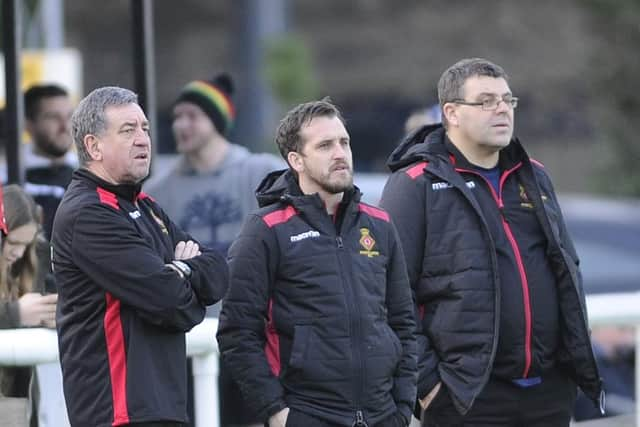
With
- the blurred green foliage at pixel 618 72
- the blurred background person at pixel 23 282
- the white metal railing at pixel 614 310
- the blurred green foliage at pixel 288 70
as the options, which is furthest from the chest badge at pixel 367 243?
the blurred green foliage at pixel 288 70

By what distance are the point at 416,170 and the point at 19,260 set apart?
150 cm

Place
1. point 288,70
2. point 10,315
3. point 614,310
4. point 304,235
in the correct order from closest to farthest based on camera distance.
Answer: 1. point 304,235
2. point 10,315
3. point 614,310
4. point 288,70

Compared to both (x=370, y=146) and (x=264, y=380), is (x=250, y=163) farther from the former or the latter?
(x=370, y=146)

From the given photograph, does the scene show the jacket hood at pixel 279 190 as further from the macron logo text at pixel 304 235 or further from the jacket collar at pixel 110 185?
the jacket collar at pixel 110 185

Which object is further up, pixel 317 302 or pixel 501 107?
pixel 501 107

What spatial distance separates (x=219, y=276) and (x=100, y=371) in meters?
0.47

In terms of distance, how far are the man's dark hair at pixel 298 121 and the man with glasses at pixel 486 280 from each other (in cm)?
61

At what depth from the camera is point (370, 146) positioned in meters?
24.8

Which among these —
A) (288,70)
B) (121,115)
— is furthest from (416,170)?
(288,70)

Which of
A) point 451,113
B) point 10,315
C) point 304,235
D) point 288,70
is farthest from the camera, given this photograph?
point 288,70

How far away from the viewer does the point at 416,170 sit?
5.19 meters

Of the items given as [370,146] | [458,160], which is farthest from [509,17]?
[458,160]

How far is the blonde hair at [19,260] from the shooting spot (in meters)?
5.06

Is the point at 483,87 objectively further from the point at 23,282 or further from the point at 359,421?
the point at 23,282
